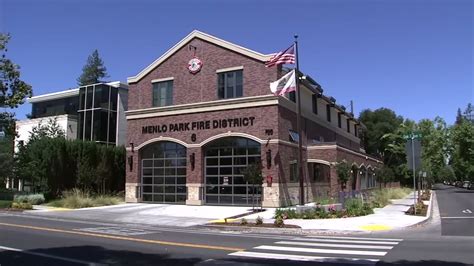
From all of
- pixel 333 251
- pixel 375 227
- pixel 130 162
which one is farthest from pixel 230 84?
pixel 333 251

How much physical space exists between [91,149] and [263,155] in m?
15.2

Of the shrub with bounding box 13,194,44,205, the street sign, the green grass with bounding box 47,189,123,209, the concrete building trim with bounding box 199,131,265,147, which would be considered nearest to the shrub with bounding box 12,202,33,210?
the shrub with bounding box 13,194,44,205

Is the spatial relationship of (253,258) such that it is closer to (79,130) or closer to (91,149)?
(91,149)

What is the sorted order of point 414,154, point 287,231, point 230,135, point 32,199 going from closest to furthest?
1. point 287,231
2. point 414,154
3. point 230,135
4. point 32,199

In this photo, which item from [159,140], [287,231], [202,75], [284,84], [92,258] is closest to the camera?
[92,258]

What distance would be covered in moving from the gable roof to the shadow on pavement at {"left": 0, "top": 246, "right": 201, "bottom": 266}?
21.6 m

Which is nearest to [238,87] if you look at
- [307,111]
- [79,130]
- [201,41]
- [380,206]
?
[201,41]

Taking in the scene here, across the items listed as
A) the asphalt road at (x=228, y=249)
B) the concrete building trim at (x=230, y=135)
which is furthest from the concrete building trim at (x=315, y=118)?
the asphalt road at (x=228, y=249)

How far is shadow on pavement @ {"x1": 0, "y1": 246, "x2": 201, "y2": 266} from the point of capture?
10852mm

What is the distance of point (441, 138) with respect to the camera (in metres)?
66.4

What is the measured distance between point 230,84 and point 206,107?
2.27m

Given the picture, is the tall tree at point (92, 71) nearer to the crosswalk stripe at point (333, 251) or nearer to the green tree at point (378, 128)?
the green tree at point (378, 128)

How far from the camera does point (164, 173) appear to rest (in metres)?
36.5

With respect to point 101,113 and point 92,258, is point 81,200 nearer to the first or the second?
point 101,113
